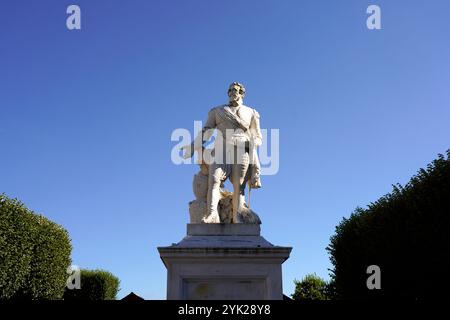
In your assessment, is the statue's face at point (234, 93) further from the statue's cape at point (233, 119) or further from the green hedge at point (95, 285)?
the green hedge at point (95, 285)

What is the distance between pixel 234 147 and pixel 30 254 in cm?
1475

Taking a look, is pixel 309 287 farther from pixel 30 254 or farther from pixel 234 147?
pixel 234 147

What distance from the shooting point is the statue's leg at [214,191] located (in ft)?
35.6

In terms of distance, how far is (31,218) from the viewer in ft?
74.1

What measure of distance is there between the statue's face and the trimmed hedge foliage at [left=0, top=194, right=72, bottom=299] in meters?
12.8

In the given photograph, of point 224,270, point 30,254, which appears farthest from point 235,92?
point 30,254

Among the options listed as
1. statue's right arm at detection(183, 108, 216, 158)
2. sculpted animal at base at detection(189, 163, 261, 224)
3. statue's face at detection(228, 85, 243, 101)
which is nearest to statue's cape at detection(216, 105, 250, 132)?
statue's right arm at detection(183, 108, 216, 158)

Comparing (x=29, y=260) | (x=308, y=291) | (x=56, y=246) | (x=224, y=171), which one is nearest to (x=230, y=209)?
(x=224, y=171)

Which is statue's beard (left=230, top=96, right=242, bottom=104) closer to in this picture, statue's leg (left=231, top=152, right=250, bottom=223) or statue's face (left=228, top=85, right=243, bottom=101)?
statue's face (left=228, top=85, right=243, bottom=101)

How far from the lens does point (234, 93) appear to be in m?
12.0

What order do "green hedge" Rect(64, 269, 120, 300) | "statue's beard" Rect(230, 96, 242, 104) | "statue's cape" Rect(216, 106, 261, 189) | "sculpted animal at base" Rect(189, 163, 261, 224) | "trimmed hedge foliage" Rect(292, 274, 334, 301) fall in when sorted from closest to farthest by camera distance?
1. "sculpted animal at base" Rect(189, 163, 261, 224)
2. "statue's cape" Rect(216, 106, 261, 189)
3. "statue's beard" Rect(230, 96, 242, 104)
4. "green hedge" Rect(64, 269, 120, 300)
5. "trimmed hedge foliage" Rect(292, 274, 334, 301)

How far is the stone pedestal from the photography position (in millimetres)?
9680

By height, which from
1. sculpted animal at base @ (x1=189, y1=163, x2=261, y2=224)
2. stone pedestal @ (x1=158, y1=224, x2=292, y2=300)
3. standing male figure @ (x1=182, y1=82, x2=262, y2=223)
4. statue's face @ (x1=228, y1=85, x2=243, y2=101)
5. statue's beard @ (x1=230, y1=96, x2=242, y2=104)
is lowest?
stone pedestal @ (x1=158, y1=224, x2=292, y2=300)
